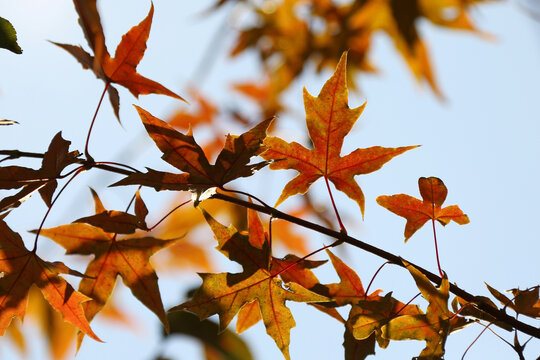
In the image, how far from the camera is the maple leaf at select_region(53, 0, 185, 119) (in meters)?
0.69

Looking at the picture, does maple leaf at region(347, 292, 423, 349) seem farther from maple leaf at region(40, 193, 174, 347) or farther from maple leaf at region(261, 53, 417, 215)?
maple leaf at region(40, 193, 174, 347)

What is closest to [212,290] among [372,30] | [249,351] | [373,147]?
[373,147]

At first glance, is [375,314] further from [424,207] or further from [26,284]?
[26,284]

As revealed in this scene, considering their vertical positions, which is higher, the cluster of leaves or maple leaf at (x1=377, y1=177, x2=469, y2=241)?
the cluster of leaves

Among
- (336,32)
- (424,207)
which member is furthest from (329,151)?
(336,32)

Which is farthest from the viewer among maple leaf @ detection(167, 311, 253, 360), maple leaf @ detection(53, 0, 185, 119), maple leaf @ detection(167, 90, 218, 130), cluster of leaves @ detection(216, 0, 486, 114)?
maple leaf @ detection(167, 90, 218, 130)

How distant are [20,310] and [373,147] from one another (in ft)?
1.41

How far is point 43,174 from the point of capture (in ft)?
2.02

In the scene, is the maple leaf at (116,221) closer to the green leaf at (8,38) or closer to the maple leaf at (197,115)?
the green leaf at (8,38)

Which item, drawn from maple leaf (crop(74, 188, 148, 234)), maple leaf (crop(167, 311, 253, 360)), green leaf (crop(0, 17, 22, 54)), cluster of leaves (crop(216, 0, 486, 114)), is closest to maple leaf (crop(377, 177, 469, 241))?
maple leaf (crop(74, 188, 148, 234))

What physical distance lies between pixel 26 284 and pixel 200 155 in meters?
0.25

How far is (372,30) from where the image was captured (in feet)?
6.86

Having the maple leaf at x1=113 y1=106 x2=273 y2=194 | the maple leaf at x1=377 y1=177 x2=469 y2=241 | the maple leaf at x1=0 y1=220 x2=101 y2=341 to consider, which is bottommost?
the maple leaf at x1=0 y1=220 x2=101 y2=341

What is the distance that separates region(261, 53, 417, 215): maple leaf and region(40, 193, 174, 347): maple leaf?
0.17 metres
